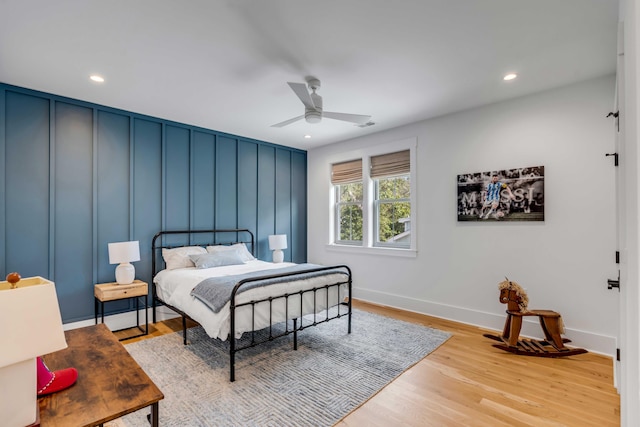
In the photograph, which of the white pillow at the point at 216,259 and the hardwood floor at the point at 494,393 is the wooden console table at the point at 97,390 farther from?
the white pillow at the point at 216,259

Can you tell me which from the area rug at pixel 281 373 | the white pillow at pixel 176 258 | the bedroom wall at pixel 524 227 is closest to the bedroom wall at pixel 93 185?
the white pillow at pixel 176 258

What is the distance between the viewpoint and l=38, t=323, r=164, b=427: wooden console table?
1058 millimetres

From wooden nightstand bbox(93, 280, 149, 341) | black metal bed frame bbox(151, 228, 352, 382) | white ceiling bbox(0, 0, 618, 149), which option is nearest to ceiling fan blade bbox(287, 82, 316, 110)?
white ceiling bbox(0, 0, 618, 149)

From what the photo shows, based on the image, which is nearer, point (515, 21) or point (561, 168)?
point (515, 21)

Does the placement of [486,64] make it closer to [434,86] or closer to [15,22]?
[434,86]

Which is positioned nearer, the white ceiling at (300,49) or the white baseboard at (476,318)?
the white ceiling at (300,49)

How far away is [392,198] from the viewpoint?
16.1 feet

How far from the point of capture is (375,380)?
102 inches

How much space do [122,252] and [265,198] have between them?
2.46m

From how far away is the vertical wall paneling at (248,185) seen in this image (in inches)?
203

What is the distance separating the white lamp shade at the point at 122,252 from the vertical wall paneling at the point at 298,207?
9.19ft

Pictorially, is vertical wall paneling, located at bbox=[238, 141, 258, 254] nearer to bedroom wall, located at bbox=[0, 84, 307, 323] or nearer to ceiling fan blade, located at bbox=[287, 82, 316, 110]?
bedroom wall, located at bbox=[0, 84, 307, 323]

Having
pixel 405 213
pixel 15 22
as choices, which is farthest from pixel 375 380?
pixel 15 22

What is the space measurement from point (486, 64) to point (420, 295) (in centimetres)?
296
